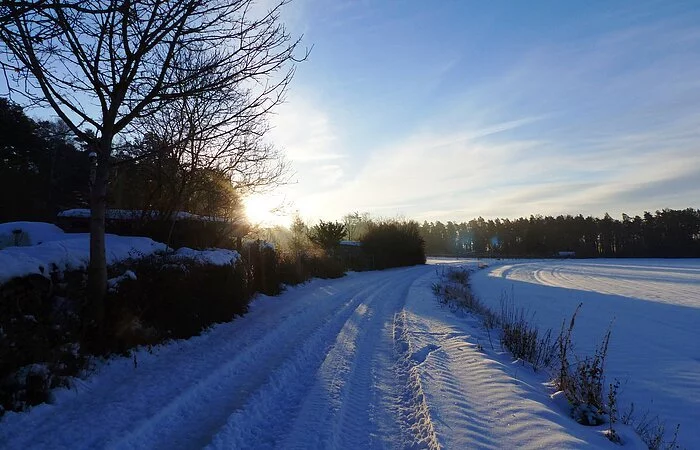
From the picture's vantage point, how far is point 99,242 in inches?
265

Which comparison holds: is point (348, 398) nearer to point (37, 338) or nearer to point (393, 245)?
point (37, 338)

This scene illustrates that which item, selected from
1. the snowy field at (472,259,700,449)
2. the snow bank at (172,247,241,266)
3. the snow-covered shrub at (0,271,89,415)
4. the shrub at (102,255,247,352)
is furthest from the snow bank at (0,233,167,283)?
the snowy field at (472,259,700,449)

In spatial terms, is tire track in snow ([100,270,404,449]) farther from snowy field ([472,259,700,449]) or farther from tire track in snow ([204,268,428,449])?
snowy field ([472,259,700,449])

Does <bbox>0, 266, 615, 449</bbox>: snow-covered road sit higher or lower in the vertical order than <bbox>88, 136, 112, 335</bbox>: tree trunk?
lower

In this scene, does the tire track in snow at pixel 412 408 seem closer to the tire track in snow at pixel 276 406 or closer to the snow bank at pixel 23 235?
the tire track in snow at pixel 276 406

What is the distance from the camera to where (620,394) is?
6.76 m

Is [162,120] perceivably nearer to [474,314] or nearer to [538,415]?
[474,314]

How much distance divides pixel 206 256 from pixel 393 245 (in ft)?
142

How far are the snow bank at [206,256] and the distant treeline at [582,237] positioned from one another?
85276 millimetres

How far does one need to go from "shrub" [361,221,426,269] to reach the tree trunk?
40.8 metres

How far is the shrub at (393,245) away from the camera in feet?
163

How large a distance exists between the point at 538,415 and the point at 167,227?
1069cm

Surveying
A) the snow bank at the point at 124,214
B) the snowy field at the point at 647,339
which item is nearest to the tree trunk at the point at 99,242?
the snow bank at the point at 124,214

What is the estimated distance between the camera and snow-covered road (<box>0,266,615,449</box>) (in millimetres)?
4234
